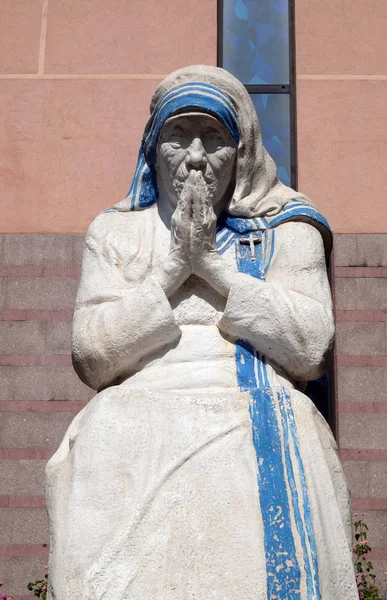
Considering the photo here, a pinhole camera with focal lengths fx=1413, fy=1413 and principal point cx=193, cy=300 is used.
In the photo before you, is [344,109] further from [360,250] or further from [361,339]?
[361,339]

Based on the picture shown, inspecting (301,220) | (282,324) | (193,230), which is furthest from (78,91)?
(282,324)

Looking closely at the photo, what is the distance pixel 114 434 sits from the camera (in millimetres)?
5223

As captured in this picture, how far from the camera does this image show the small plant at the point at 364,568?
7.19 m

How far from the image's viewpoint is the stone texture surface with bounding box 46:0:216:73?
9.91 m

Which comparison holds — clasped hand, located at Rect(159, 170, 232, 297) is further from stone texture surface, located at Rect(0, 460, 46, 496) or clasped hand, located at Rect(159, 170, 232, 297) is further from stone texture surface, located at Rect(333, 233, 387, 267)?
stone texture surface, located at Rect(333, 233, 387, 267)

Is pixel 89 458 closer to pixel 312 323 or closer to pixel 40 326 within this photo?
pixel 312 323

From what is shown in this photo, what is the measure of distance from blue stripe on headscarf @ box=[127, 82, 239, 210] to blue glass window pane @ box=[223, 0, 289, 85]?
411 centimetres

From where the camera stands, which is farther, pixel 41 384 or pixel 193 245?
pixel 41 384

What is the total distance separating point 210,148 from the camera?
5.91m

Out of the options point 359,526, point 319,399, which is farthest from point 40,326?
point 359,526

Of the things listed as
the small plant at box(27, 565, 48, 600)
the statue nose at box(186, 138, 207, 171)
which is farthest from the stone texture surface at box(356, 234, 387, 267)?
the statue nose at box(186, 138, 207, 171)

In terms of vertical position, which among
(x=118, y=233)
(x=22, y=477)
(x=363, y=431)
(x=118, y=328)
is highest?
(x=118, y=233)

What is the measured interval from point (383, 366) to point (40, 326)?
2.20m

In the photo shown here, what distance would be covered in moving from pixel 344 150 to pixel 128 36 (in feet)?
5.76
